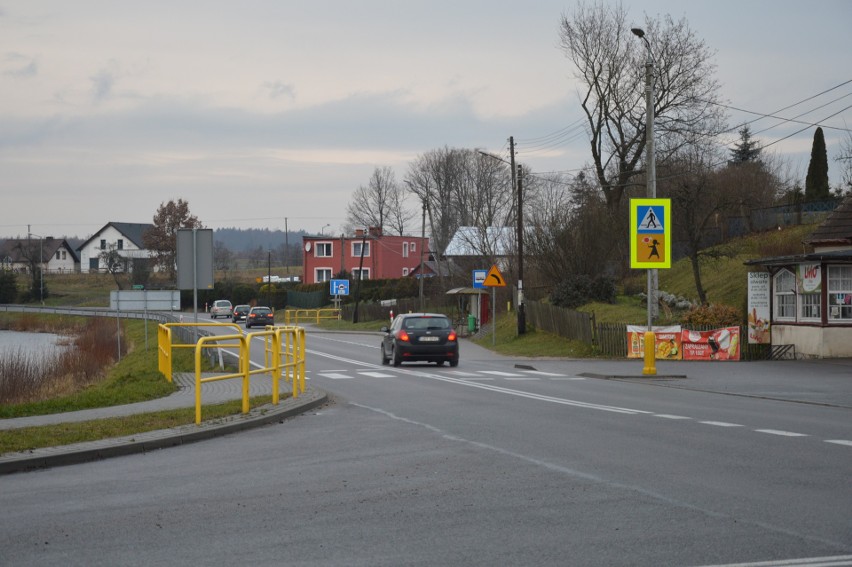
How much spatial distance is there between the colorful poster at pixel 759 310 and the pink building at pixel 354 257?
71.7 metres

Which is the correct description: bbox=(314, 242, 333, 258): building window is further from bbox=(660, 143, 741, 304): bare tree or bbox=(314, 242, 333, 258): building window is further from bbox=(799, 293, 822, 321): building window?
bbox=(799, 293, 822, 321): building window

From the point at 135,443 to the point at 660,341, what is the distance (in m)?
23.9

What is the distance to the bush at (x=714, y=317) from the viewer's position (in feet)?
111

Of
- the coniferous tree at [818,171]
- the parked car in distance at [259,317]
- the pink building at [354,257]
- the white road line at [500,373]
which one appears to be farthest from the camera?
the pink building at [354,257]

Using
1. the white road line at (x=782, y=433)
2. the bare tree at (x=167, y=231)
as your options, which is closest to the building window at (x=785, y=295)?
the white road line at (x=782, y=433)

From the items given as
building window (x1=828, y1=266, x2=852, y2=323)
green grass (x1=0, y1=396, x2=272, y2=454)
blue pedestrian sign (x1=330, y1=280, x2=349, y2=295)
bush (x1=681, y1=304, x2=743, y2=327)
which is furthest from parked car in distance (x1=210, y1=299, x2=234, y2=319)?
green grass (x1=0, y1=396, x2=272, y2=454)

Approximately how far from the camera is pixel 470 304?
187ft

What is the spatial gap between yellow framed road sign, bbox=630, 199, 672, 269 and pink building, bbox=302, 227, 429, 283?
256ft

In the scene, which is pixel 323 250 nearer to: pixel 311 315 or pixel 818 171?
pixel 311 315

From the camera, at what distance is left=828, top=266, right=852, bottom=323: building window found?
30094mm

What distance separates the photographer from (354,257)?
105m

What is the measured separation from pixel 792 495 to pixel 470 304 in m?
48.5

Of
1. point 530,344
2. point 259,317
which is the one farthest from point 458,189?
point 530,344

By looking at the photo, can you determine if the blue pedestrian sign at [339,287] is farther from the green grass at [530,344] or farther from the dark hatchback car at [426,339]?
the dark hatchback car at [426,339]
